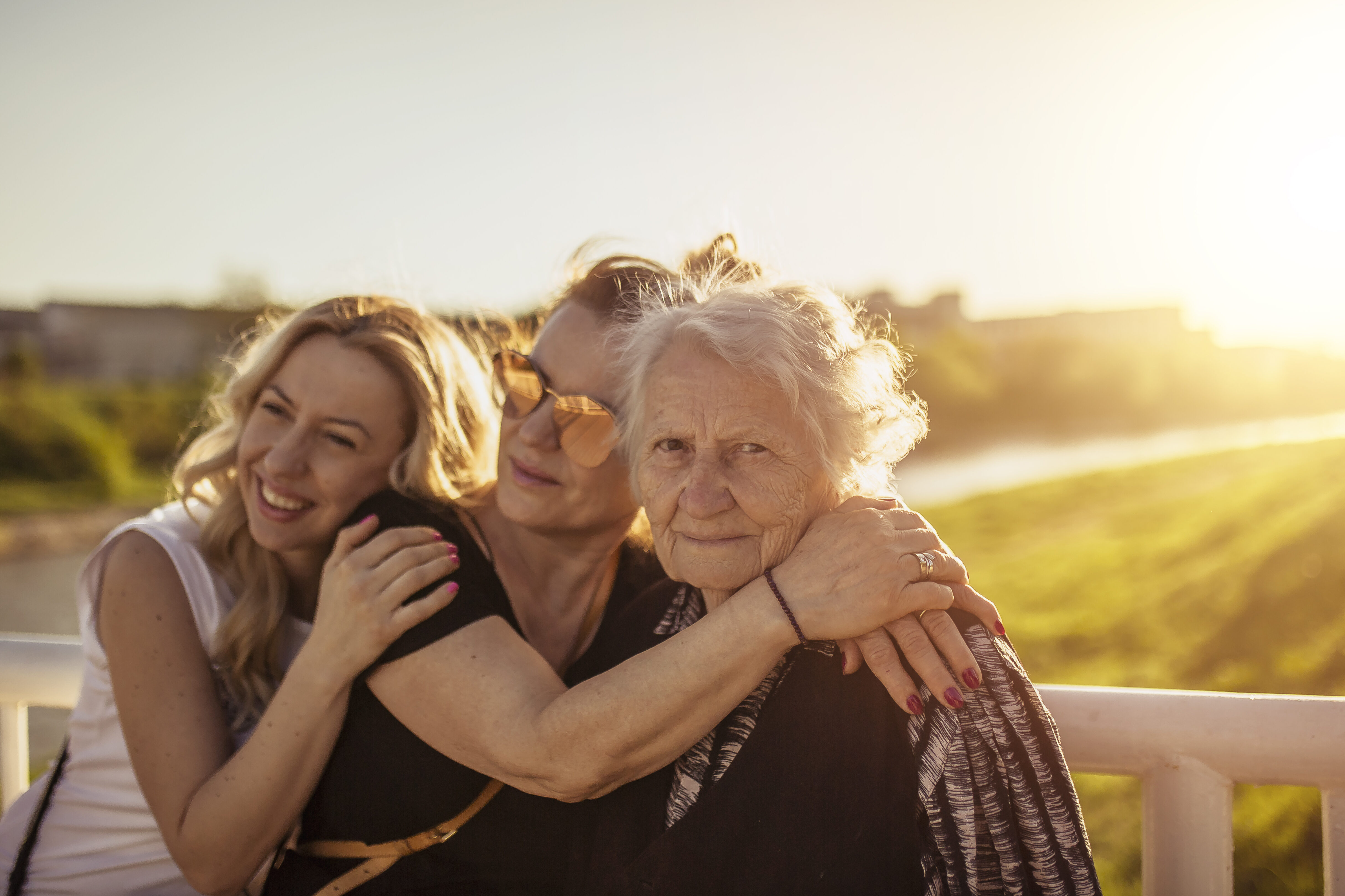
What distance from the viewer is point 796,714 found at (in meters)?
1.69

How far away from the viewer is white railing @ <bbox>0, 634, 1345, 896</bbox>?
1.92 metres

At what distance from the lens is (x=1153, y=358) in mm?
25297

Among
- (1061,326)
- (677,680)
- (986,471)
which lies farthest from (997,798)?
(986,471)

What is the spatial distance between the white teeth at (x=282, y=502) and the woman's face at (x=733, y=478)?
3.96ft

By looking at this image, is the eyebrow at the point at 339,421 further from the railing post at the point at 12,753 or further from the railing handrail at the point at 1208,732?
the railing handrail at the point at 1208,732

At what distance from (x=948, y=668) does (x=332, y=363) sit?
6.28 feet

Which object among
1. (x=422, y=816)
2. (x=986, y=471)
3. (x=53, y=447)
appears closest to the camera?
(x=422, y=816)

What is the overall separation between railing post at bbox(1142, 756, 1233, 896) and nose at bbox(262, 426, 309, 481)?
8.06ft

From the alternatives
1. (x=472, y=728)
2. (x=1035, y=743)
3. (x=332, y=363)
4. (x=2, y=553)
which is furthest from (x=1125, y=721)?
(x=2, y=553)

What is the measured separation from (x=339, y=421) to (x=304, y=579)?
0.54m

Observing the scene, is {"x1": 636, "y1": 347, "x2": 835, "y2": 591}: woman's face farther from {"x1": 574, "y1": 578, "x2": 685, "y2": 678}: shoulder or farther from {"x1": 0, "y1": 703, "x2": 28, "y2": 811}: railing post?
{"x1": 0, "y1": 703, "x2": 28, "y2": 811}: railing post

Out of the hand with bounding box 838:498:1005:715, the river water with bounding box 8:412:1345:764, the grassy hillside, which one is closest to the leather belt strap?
the hand with bounding box 838:498:1005:715

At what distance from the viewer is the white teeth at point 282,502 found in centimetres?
234

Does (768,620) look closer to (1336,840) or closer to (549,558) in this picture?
(549,558)
